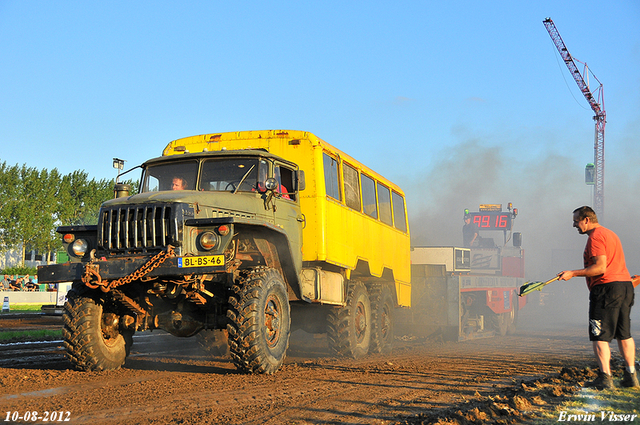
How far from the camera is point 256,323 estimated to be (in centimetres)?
762

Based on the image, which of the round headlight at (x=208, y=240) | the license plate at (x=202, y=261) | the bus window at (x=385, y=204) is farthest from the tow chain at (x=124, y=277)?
the bus window at (x=385, y=204)

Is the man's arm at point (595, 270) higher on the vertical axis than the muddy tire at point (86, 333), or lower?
higher

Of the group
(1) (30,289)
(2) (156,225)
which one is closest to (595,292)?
(2) (156,225)

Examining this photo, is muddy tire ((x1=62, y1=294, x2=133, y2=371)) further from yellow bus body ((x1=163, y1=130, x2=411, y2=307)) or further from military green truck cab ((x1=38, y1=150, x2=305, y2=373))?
yellow bus body ((x1=163, y1=130, x2=411, y2=307))

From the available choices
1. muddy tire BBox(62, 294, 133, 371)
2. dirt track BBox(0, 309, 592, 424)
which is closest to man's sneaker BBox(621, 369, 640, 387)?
dirt track BBox(0, 309, 592, 424)

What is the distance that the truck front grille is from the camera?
7508mm

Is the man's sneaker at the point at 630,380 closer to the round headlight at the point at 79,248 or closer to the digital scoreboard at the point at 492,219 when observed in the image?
the round headlight at the point at 79,248

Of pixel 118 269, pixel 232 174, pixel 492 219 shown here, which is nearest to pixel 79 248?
pixel 118 269

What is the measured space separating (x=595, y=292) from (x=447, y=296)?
9.28 m

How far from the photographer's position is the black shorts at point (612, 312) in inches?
264

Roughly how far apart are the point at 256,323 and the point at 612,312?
3963 millimetres

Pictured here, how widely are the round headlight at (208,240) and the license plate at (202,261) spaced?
0.85 ft

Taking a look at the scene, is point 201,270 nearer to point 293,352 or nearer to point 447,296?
point 293,352

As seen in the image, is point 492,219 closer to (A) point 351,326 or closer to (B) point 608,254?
(A) point 351,326
